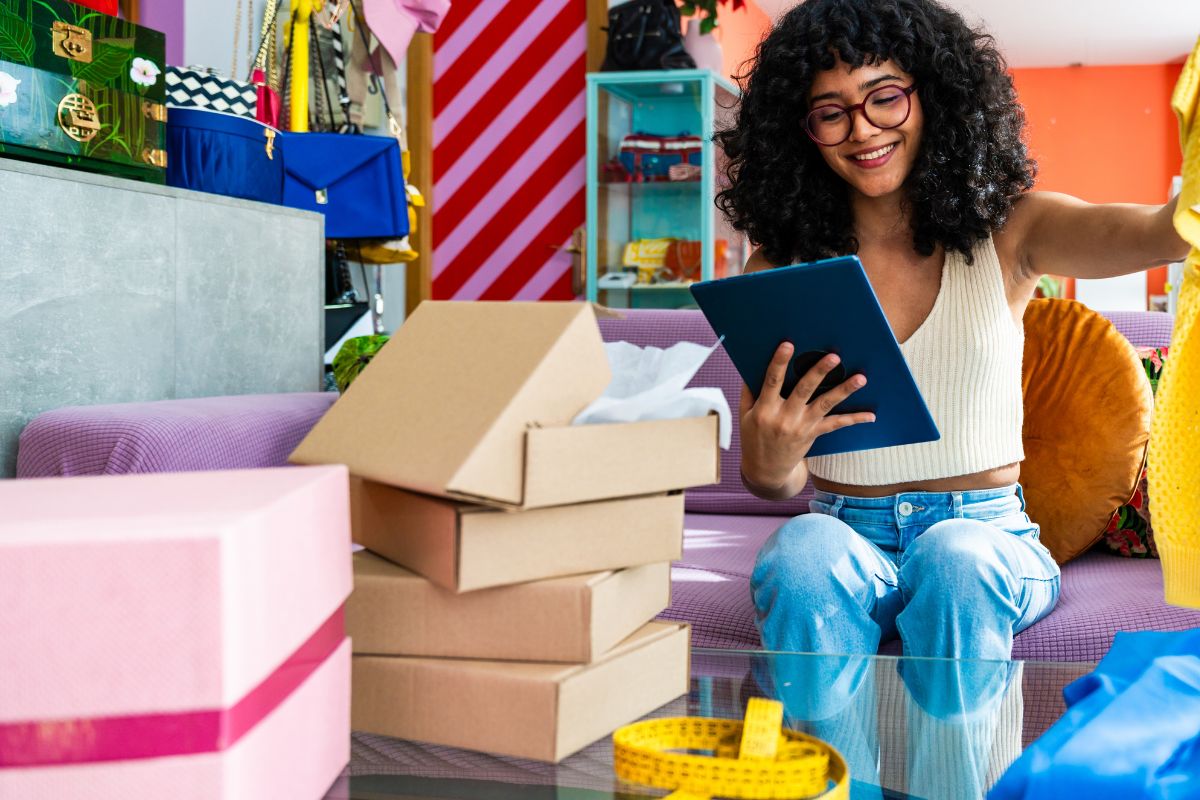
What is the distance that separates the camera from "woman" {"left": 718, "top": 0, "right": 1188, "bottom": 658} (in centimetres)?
138

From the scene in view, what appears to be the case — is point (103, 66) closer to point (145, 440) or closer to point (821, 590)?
point (145, 440)

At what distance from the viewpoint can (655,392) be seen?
34.6 inches

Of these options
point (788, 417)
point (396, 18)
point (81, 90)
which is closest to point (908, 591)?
point (788, 417)

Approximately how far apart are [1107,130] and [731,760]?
9313mm

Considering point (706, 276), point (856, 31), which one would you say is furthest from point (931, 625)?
point (706, 276)

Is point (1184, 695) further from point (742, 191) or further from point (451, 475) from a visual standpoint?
point (742, 191)

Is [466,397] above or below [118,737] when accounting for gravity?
above

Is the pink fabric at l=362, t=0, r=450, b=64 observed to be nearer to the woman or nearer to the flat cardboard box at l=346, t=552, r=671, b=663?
the woman

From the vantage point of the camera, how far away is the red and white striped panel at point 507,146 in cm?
502

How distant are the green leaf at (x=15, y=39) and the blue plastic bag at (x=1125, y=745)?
4.49ft

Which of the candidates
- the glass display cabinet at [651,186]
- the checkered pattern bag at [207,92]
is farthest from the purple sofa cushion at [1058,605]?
the glass display cabinet at [651,186]

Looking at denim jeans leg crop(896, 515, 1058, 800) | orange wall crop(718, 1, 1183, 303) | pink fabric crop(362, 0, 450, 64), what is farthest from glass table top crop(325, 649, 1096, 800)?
orange wall crop(718, 1, 1183, 303)

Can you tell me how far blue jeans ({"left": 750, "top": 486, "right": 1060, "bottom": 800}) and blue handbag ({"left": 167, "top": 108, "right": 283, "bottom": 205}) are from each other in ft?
3.53

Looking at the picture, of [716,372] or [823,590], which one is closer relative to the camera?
[823,590]
